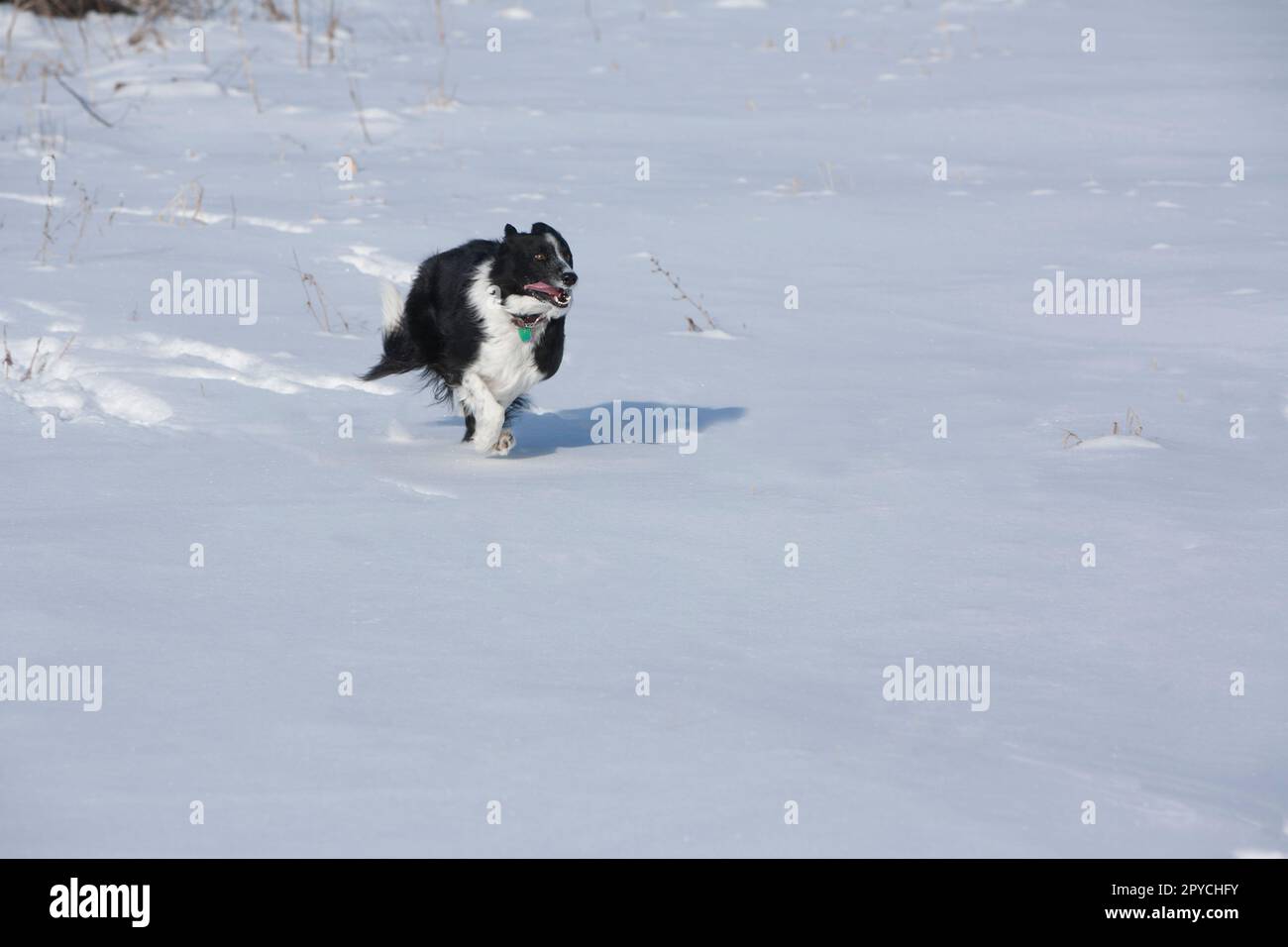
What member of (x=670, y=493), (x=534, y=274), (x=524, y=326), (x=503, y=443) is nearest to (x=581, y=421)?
(x=503, y=443)

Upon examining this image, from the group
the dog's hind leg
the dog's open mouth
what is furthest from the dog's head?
the dog's hind leg

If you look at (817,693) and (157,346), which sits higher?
(157,346)

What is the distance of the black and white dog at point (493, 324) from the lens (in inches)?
227

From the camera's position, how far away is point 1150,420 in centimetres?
626

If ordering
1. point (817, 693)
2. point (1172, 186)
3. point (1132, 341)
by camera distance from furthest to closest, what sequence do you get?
point (1172, 186) → point (1132, 341) → point (817, 693)

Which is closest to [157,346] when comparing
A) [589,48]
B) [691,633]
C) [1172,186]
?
[691,633]

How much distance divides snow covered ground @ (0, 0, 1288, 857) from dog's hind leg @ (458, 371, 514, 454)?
Answer: 12 cm

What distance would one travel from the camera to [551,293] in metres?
5.69

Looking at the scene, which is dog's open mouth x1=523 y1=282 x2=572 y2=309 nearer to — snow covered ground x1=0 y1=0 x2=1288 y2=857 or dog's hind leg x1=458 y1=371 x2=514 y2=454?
dog's hind leg x1=458 y1=371 x2=514 y2=454

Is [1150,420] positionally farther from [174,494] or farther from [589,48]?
[589,48]

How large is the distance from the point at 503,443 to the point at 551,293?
0.64m

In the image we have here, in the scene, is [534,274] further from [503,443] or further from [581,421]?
[581,421]
